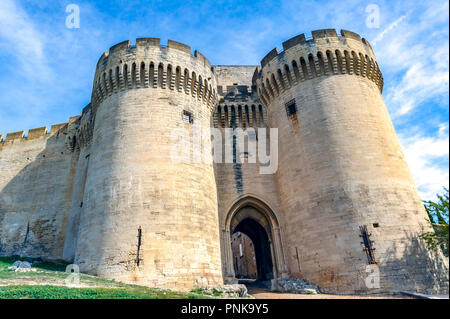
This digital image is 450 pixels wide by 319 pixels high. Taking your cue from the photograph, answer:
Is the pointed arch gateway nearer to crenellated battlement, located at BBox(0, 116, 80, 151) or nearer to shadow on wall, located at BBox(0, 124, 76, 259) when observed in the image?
shadow on wall, located at BBox(0, 124, 76, 259)

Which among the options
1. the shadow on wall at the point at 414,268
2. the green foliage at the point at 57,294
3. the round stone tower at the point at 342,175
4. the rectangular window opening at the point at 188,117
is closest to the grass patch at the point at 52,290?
the green foliage at the point at 57,294

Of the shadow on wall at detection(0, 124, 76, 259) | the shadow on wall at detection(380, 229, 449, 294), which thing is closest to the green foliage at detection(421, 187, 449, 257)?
the shadow on wall at detection(380, 229, 449, 294)

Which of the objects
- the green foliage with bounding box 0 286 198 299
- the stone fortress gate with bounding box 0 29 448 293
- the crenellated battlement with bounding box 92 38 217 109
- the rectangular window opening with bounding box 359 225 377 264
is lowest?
the green foliage with bounding box 0 286 198 299

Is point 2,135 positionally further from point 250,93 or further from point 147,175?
point 250,93

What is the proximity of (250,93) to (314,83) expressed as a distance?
11.8ft

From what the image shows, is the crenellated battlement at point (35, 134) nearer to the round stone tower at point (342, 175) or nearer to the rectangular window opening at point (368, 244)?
the round stone tower at point (342, 175)

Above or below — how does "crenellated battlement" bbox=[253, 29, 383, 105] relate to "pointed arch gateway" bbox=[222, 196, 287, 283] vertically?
above

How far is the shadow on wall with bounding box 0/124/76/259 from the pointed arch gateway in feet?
28.0

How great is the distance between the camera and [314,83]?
1301 cm

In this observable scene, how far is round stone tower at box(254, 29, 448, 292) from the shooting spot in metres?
9.73

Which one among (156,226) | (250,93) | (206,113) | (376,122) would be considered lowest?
(156,226)

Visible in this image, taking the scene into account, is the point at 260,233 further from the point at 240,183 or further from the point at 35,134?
the point at 35,134

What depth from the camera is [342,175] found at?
11.0 metres

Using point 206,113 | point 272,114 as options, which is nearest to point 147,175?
point 206,113
